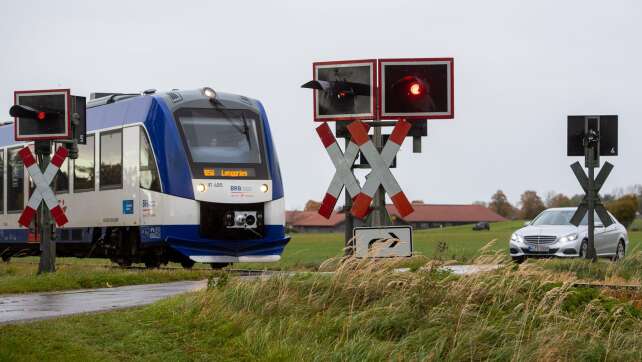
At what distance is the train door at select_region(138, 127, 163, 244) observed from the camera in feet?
70.4

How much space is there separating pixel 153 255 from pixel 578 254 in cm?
985

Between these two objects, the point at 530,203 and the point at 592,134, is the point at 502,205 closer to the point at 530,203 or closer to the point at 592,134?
the point at 530,203

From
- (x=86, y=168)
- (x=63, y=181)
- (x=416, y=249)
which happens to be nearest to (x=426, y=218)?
(x=416, y=249)

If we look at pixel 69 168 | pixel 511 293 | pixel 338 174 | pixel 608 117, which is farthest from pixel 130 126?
pixel 511 293

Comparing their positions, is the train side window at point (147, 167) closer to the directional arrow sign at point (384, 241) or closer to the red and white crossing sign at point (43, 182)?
the red and white crossing sign at point (43, 182)

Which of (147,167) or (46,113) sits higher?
(46,113)

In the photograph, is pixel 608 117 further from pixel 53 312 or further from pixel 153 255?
pixel 53 312

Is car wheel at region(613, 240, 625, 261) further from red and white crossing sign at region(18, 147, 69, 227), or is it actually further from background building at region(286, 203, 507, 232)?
background building at region(286, 203, 507, 232)

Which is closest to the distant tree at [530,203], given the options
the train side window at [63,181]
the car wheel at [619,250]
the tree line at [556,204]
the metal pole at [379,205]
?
the tree line at [556,204]

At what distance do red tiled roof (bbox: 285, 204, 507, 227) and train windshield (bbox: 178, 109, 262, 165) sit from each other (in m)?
132

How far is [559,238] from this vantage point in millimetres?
25875

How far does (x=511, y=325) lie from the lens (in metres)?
10.2

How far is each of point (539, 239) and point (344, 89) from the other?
1533 centimetres

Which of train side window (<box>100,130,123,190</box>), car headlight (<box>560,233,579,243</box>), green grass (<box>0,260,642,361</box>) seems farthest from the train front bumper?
green grass (<box>0,260,642,361</box>)
